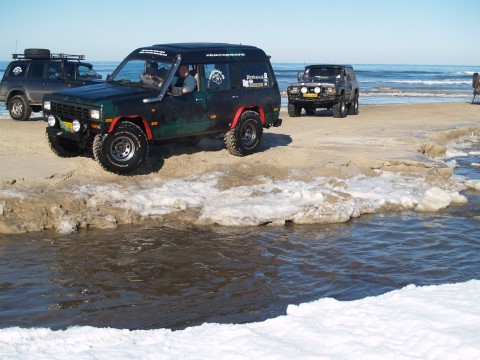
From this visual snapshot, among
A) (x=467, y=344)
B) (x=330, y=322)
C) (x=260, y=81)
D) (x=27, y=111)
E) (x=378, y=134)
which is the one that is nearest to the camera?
(x=467, y=344)

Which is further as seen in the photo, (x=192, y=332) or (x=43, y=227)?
(x=43, y=227)

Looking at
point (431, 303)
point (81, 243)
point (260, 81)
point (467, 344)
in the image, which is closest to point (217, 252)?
point (81, 243)

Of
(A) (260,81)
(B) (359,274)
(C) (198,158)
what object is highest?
(A) (260,81)

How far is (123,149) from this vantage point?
960cm

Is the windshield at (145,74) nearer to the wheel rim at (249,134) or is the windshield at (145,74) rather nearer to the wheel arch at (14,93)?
the wheel rim at (249,134)

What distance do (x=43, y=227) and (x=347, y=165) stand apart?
5664 mm

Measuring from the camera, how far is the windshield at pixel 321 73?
2089cm

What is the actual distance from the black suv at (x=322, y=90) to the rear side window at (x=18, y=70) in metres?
8.38

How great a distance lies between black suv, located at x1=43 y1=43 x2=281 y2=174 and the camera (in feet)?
30.9

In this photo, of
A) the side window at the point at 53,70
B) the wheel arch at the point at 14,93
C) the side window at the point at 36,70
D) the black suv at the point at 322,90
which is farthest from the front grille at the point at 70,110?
the black suv at the point at 322,90

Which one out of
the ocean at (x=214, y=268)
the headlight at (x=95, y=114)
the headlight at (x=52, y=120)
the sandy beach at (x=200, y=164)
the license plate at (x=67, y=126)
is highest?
the headlight at (x=95, y=114)

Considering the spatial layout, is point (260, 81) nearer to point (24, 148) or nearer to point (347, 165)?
point (347, 165)

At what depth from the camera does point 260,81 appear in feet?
38.1

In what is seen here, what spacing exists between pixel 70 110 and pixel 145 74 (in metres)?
1.44
